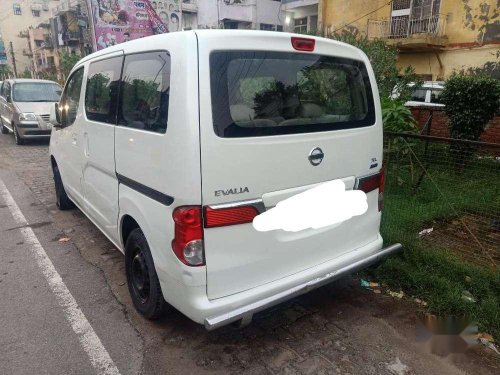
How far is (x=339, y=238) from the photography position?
2.75m

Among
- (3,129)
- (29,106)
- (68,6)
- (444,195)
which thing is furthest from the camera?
(68,6)

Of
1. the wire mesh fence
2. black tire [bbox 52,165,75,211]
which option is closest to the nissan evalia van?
the wire mesh fence

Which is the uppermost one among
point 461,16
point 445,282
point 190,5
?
point 190,5

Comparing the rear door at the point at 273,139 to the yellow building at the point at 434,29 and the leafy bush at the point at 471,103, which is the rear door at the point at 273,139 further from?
the yellow building at the point at 434,29

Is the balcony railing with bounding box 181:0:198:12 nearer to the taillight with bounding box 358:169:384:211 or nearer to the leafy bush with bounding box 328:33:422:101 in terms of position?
the leafy bush with bounding box 328:33:422:101

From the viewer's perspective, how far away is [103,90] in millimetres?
3229

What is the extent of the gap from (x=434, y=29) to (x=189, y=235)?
1687cm

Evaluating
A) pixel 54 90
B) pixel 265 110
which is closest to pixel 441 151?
pixel 265 110

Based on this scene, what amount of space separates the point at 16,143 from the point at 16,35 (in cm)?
5445

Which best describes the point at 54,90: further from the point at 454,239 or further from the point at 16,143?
the point at 454,239

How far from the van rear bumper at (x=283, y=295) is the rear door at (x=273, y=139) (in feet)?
0.38

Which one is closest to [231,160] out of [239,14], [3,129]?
[3,129]

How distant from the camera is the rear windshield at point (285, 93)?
2.14m

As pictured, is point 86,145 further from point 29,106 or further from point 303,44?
point 29,106
